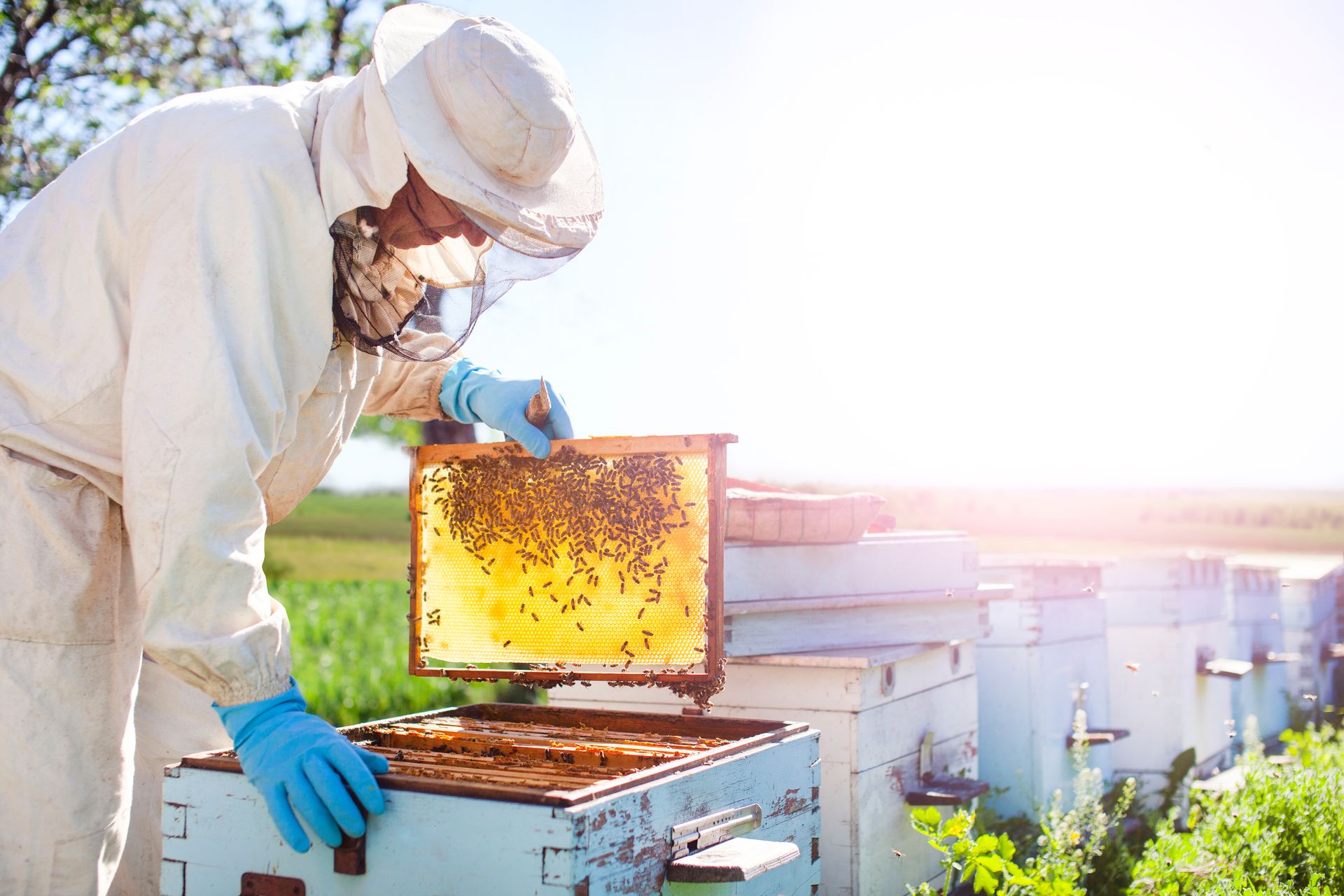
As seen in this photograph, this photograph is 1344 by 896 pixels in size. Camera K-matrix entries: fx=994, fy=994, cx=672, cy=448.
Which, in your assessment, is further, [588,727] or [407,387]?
[407,387]

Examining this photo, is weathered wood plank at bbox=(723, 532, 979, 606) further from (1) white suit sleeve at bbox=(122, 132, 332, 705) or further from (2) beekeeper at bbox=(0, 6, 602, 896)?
(1) white suit sleeve at bbox=(122, 132, 332, 705)

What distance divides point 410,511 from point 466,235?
92 centimetres

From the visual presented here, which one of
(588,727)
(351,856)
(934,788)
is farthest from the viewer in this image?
(934,788)

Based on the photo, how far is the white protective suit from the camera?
1863 mm

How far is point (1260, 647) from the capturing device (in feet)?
20.8

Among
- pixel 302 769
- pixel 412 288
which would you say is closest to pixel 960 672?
pixel 412 288

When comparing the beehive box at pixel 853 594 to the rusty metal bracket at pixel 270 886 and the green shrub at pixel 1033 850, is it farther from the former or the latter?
the rusty metal bracket at pixel 270 886

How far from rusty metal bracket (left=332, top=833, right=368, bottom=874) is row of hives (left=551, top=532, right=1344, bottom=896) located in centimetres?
130

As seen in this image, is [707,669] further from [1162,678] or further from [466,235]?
[1162,678]

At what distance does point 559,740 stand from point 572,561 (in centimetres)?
52

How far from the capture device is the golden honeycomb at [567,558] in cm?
256

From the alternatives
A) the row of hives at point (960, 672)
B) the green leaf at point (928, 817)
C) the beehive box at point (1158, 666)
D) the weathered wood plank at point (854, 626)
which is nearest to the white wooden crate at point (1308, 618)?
the row of hives at point (960, 672)

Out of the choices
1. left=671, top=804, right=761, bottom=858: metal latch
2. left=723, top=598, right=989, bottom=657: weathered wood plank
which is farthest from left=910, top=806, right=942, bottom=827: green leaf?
left=671, top=804, right=761, bottom=858: metal latch

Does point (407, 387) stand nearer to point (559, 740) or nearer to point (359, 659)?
point (559, 740)
